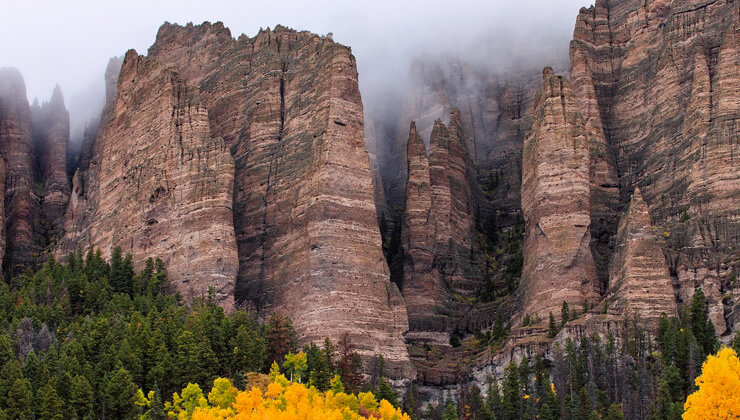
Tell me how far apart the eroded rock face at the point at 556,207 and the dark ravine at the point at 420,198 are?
0.19 metres

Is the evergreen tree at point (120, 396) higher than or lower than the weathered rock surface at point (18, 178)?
lower

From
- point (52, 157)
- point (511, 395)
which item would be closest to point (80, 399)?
point (511, 395)

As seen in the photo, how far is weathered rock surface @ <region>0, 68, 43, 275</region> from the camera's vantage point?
154m

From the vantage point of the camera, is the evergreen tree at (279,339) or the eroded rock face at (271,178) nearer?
the evergreen tree at (279,339)

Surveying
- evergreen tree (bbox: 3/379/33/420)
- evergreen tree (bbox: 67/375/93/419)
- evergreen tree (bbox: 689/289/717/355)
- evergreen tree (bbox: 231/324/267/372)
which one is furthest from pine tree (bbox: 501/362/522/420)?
evergreen tree (bbox: 3/379/33/420)

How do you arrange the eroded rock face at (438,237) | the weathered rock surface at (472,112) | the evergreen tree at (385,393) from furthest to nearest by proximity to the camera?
the weathered rock surface at (472,112) < the eroded rock face at (438,237) < the evergreen tree at (385,393)

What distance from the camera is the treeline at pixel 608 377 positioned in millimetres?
110938

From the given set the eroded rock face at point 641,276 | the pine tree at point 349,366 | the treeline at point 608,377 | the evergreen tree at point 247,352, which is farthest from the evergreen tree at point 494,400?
the evergreen tree at point 247,352

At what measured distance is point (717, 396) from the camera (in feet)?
277

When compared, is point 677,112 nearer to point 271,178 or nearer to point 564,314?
point 564,314

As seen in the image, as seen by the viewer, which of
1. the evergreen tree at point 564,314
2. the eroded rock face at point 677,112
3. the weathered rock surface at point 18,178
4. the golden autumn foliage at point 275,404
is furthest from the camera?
the weathered rock surface at point 18,178

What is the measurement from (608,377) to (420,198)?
37518mm

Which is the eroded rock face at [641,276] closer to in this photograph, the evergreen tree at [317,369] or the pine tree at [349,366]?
the pine tree at [349,366]

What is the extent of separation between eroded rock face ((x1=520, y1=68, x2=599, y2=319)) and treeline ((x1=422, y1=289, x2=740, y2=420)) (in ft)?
28.2
